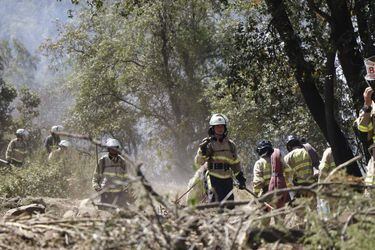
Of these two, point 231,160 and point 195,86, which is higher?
point 195,86

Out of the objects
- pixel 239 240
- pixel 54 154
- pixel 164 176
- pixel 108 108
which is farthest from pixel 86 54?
pixel 239 240

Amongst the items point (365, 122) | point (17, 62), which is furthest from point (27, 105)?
point (17, 62)

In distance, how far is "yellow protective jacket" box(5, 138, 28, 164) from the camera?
52.6 ft

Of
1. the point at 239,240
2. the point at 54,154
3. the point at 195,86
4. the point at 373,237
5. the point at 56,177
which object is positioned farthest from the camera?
the point at 195,86

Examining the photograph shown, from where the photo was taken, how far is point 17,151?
53.0ft

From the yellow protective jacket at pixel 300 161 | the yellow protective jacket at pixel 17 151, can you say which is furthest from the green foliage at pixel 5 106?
the yellow protective jacket at pixel 300 161

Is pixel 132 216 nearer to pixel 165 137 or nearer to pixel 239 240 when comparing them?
pixel 239 240

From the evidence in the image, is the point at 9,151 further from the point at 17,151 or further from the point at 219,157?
the point at 219,157

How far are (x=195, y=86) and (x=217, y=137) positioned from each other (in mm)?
22504

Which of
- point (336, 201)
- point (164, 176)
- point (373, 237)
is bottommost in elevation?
point (373, 237)

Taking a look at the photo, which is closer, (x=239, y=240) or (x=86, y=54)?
(x=239, y=240)

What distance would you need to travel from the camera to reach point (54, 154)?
15.8m

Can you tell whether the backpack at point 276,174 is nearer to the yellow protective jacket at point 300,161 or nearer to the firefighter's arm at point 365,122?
the yellow protective jacket at point 300,161

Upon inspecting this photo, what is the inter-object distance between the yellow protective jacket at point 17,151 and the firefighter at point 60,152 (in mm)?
835
